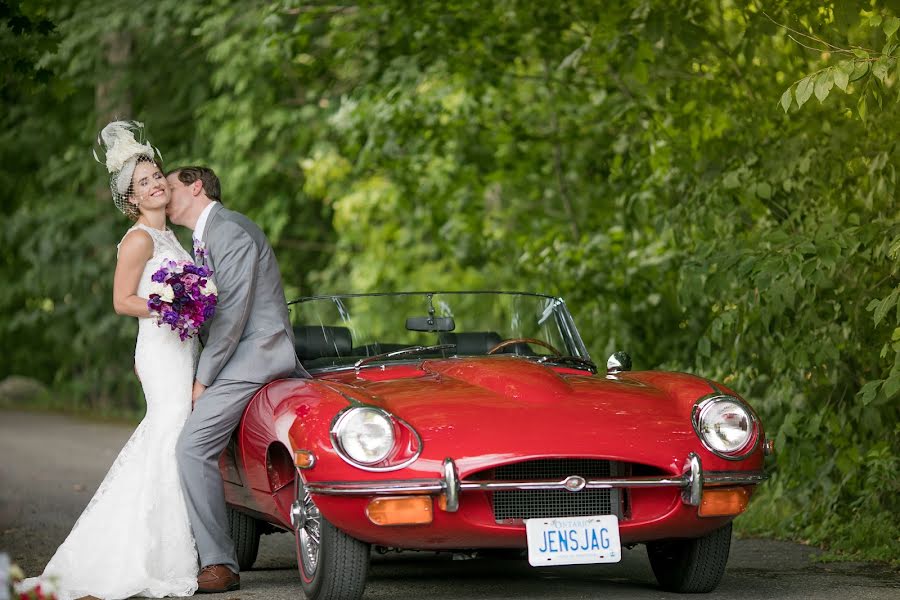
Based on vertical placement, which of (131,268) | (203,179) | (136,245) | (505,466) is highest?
(203,179)

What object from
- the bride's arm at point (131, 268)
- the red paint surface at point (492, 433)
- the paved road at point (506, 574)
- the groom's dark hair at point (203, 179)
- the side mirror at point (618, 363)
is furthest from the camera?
the side mirror at point (618, 363)

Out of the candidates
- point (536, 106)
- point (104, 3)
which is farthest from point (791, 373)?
point (104, 3)

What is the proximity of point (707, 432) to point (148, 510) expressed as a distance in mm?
2405

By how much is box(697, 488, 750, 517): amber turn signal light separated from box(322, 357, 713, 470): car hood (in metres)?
0.20

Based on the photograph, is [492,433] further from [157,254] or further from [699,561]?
[157,254]

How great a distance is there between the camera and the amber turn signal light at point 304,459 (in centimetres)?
507

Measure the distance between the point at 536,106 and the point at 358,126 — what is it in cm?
169

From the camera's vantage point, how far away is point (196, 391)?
20.1ft

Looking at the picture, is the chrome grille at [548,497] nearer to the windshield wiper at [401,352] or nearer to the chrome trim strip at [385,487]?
the chrome trim strip at [385,487]

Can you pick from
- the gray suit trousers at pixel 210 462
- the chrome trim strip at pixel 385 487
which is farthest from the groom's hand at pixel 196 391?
the chrome trim strip at pixel 385 487

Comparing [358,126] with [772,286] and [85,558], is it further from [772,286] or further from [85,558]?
[85,558]

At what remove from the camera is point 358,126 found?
1253 centimetres

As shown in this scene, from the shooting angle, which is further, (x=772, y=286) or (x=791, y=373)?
(x=791, y=373)

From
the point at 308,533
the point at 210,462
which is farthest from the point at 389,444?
the point at 210,462
